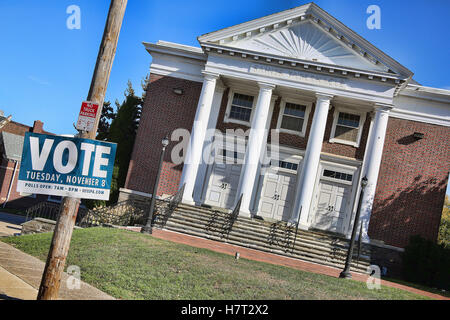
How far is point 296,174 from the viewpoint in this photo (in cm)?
2045

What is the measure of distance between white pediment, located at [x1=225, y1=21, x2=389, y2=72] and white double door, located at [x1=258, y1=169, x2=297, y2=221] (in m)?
5.63

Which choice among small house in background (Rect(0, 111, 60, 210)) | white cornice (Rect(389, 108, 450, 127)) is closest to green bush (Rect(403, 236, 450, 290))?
white cornice (Rect(389, 108, 450, 127))

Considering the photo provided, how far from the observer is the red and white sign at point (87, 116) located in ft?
20.0

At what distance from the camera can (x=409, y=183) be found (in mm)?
19641

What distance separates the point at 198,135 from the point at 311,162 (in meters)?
5.24

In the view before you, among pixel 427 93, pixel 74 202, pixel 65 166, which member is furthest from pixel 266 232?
pixel 65 166

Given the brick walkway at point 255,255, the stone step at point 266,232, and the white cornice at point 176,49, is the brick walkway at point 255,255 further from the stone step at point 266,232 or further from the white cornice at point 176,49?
the white cornice at point 176,49

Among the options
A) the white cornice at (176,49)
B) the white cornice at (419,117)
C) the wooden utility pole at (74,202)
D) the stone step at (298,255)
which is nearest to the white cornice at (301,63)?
the white cornice at (176,49)

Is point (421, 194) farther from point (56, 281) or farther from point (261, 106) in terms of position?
point (56, 281)

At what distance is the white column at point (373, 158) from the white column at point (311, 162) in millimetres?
2140

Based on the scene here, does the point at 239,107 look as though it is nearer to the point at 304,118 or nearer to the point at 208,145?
the point at 208,145

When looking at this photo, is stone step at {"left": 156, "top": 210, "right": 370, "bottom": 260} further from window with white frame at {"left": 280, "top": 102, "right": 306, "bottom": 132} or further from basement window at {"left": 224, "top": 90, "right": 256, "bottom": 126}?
basement window at {"left": 224, "top": 90, "right": 256, "bottom": 126}
